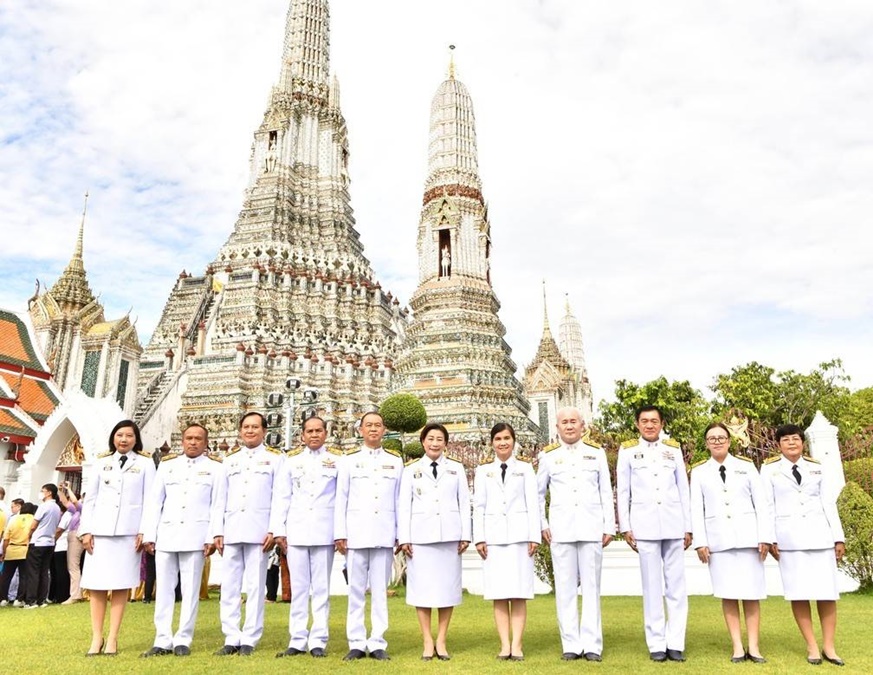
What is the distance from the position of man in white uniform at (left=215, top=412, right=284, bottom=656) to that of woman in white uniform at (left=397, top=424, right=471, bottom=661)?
3.86 feet

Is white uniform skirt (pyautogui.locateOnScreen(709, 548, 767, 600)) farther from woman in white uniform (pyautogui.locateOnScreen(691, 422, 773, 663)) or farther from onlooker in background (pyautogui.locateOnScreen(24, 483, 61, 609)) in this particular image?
onlooker in background (pyautogui.locateOnScreen(24, 483, 61, 609))

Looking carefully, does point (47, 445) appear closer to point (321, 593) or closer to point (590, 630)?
point (321, 593)

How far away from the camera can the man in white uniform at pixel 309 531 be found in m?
5.66

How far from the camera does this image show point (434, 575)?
18.5ft

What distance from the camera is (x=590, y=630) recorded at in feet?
17.6

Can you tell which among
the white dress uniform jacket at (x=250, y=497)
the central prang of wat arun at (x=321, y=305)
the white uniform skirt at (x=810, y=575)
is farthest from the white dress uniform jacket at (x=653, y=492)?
the central prang of wat arun at (x=321, y=305)

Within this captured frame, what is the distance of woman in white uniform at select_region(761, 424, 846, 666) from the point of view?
534 cm

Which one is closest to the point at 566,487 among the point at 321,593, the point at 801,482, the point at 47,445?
the point at 801,482

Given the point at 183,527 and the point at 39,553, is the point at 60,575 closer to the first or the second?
the point at 39,553

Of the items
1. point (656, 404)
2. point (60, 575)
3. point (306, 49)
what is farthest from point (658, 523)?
point (306, 49)

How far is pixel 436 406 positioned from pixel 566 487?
1774cm

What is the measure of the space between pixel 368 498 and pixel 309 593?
37.7 inches

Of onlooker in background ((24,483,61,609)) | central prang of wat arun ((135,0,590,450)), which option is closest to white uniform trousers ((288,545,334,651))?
onlooker in background ((24,483,61,609))

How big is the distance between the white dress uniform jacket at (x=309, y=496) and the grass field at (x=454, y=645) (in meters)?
0.97
